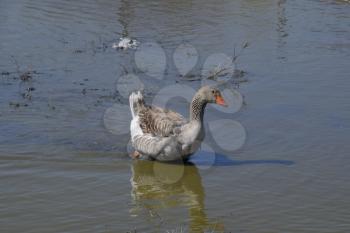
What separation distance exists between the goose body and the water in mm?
260

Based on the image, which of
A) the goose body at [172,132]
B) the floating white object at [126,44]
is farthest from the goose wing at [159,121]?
the floating white object at [126,44]

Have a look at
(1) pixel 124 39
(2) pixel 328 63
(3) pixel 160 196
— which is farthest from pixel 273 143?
(1) pixel 124 39

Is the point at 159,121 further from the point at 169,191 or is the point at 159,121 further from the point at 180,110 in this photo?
the point at 180,110

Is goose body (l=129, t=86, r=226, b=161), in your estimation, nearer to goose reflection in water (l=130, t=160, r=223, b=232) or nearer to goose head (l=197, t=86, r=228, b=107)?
goose head (l=197, t=86, r=228, b=107)

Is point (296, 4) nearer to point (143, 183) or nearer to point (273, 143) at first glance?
point (273, 143)

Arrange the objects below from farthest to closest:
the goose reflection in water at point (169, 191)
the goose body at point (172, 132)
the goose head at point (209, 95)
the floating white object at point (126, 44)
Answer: the floating white object at point (126, 44) → the goose head at point (209, 95) → the goose body at point (172, 132) → the goose reflection in water at point (169, 191)

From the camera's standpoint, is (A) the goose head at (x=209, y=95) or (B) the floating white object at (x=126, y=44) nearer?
(A) the goose head at (x=209, y=95)

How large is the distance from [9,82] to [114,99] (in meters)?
2.23

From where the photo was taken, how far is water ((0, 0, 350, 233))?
334 inches

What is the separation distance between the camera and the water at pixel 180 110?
8.48m

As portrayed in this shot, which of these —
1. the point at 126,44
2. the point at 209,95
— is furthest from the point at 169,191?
the point at 126,44

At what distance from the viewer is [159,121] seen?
33.7 feet

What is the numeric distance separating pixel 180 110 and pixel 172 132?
261 cm

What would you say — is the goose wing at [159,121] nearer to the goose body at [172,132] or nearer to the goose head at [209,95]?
the goose body at [172,132]
